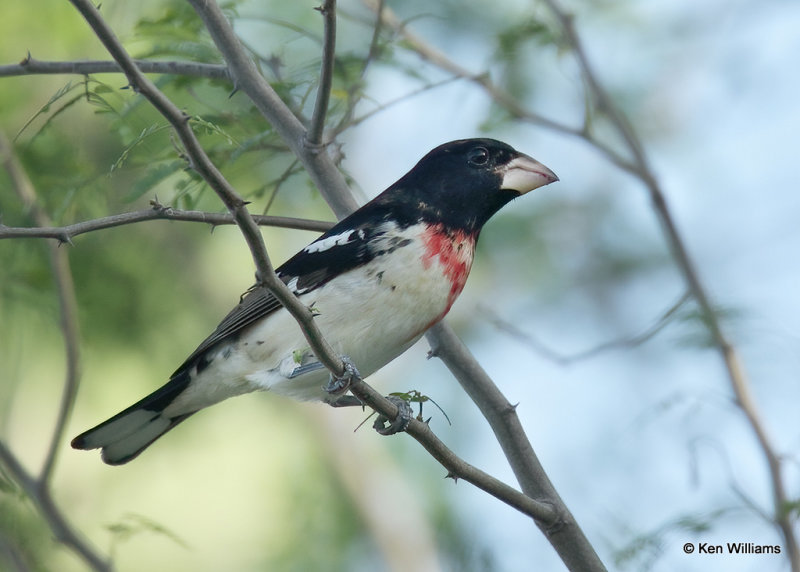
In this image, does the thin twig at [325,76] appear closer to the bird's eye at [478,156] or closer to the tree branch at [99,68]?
the tree branch at [99,68]

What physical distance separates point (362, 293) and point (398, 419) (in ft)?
2.49

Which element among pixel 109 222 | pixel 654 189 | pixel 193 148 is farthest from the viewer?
pixel 654 189

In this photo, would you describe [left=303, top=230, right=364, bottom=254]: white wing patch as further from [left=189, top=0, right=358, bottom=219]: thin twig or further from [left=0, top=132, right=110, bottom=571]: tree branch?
[left=0, top=132, right=110, bottom=571]: tree branch

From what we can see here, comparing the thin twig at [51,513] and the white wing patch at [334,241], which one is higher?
the white wing patch at [334,241]

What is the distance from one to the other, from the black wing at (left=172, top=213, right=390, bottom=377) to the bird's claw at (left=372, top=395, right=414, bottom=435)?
2.32 feet

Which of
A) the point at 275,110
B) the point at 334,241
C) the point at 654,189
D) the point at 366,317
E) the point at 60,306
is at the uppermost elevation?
the point at 654,189

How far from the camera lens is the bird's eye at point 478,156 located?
4602 mm

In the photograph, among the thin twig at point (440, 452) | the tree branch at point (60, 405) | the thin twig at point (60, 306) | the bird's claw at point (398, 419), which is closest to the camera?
the thin twig at point (440, 452)

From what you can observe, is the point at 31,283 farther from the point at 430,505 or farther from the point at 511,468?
the point at 430,505

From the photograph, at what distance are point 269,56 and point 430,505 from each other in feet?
15.2

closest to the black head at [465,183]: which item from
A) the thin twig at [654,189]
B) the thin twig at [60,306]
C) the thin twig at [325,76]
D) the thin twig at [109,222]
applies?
the thin twig at [654,189]

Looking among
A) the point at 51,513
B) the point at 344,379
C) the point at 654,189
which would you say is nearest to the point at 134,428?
the point at 51,513

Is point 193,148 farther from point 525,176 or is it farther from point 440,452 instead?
point 525,176

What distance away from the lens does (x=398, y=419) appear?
337 cm
